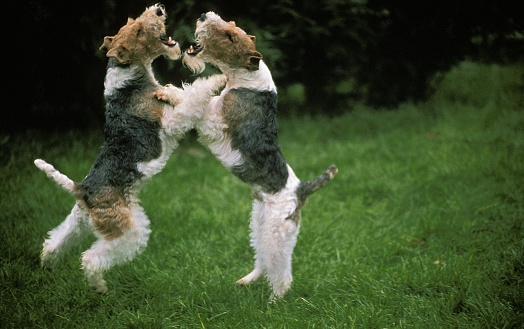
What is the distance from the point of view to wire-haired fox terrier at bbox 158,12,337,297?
12.3ft

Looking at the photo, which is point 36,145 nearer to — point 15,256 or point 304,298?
point 15,256

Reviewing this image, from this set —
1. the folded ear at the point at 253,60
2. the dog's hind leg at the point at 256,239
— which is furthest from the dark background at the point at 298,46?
the dog's hind leg at the point at 256,239

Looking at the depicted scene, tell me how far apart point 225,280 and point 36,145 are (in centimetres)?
415

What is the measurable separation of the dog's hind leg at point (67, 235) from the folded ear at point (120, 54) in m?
1.10

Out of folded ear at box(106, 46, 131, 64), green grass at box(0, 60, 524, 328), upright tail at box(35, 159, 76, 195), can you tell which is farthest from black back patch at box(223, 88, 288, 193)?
upright tail at box(35, 159, 76, 195)

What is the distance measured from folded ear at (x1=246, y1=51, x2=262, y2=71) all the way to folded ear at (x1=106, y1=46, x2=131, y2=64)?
2.85 feet

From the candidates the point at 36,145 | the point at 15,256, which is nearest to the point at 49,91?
the point at 36,145

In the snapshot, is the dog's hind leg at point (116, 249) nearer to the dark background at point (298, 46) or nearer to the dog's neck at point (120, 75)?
the dog's neck at point (120, 75)

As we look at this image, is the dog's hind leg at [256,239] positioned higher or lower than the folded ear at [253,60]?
lower

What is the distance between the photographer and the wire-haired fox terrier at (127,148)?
3510mm

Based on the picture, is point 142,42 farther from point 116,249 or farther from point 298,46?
point 298,46

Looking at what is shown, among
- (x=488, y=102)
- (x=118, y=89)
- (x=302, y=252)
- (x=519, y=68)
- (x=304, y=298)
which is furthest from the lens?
(x=519, y=68)

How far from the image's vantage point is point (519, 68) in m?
11.0

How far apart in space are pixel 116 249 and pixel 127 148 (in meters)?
0.71
